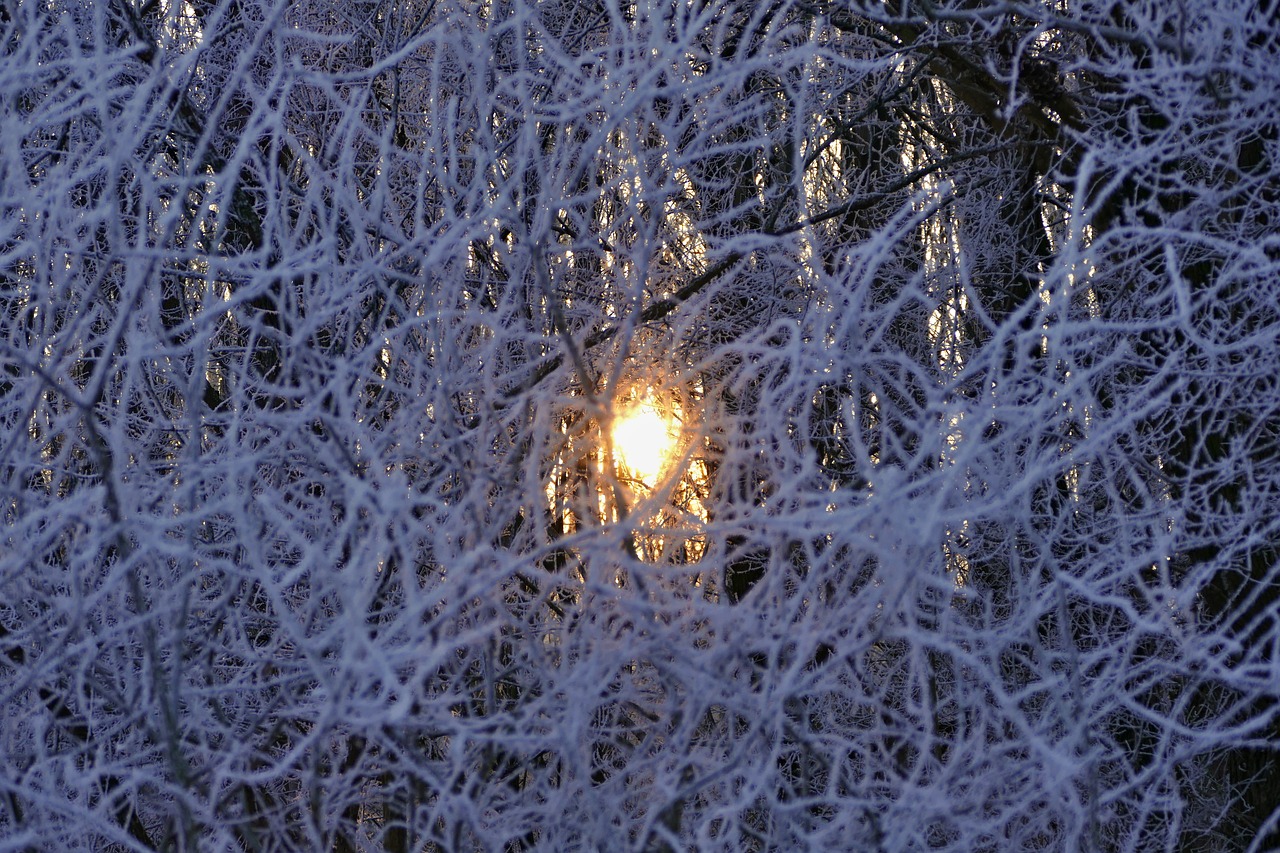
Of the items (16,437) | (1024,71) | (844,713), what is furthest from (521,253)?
(844,713)

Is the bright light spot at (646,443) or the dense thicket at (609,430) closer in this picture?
the dense thicket at (609,430)

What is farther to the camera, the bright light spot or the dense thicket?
the bright light spot

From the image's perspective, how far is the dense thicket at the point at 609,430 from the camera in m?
2.57

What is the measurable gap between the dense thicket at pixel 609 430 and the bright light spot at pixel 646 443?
0.14 meters

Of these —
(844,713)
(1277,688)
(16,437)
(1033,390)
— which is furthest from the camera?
(844,713)

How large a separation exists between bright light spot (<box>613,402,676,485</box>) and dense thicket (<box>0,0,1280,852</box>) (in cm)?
14

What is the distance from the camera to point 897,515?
2.33m

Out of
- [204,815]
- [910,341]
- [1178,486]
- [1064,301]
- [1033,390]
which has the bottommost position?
[910,341]

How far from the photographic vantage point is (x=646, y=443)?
215 inches

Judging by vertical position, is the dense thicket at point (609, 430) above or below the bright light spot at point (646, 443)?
above

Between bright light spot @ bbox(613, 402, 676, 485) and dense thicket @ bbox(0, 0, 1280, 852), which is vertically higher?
dense thicket @ bbox(0, 0, 1280, 852)

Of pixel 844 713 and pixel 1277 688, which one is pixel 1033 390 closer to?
pixel 1277 688

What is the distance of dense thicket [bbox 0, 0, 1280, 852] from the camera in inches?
101

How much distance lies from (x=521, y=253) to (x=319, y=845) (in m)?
1.60
